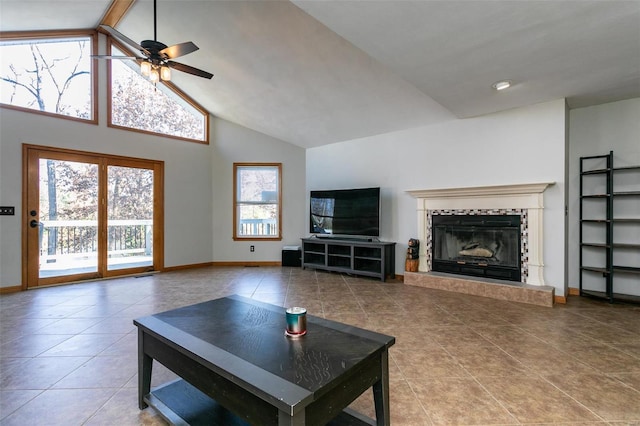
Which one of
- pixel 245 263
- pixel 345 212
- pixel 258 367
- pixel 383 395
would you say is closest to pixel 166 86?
pixel 245 263

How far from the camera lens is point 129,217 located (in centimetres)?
513

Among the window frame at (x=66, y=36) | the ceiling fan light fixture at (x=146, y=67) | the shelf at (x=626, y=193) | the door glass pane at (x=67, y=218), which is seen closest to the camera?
the ceiling fan light fixture at (x=146, y=67)

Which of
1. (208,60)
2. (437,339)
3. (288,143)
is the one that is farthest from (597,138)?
(208,60)

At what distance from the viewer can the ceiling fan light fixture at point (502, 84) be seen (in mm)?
2984

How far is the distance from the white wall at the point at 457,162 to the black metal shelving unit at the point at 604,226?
0.57m

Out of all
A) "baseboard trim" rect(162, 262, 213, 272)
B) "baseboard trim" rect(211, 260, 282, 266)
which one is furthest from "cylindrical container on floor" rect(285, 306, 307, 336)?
"baseboard trim" rect(162, 262, 213, 272)

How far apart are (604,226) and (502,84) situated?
240 centimetres

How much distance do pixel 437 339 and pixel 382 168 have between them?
3.14 meters

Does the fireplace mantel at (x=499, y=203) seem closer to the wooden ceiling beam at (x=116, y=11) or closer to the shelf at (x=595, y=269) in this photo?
the shelf at (x=595, y=269)

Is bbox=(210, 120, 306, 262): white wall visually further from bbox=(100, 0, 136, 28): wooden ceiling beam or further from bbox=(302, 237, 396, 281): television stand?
bbox=(100, 0, 136, 28): wooden ceiling beam

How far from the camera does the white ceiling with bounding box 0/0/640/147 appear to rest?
2018 millimetres

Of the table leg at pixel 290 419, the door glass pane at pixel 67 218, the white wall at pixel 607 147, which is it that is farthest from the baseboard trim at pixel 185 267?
the white wall at pixel 607 147

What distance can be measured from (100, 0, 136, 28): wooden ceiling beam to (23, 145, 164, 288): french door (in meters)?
2.00

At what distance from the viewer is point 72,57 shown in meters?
4.55
